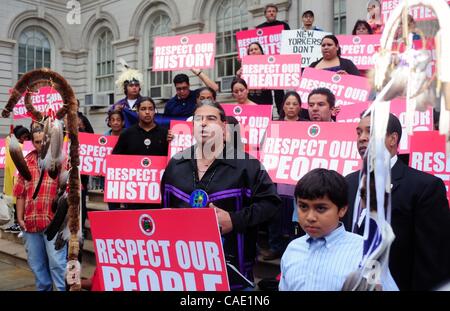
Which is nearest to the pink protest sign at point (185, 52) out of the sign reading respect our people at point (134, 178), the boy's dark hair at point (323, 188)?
the sign reading respect our people at point (134, 178)

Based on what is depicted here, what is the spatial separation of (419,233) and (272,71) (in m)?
4.21

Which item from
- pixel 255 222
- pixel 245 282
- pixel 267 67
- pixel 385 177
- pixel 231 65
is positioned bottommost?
pixel 245 282

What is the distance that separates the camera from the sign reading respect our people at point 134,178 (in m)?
4.79

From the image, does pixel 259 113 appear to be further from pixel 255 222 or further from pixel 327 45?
pixel 255 222

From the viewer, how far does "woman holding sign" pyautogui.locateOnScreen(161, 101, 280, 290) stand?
2.43m

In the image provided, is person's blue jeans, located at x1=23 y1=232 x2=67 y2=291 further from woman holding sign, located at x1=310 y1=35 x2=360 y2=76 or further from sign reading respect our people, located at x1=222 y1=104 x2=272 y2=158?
woman holding sign, located at x1=310 y1=35 x2=360 y2=76

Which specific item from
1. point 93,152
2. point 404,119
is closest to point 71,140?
point 404,119

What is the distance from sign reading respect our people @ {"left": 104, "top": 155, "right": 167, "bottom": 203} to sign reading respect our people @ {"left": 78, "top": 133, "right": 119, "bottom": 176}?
0.78 metres

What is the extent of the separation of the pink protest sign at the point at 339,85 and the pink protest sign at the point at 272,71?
0.77 metres

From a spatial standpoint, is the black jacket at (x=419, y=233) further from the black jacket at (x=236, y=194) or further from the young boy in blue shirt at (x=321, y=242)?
the black jacket at (x=236, y=194)

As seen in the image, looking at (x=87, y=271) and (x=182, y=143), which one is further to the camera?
(x=87, y=271)
